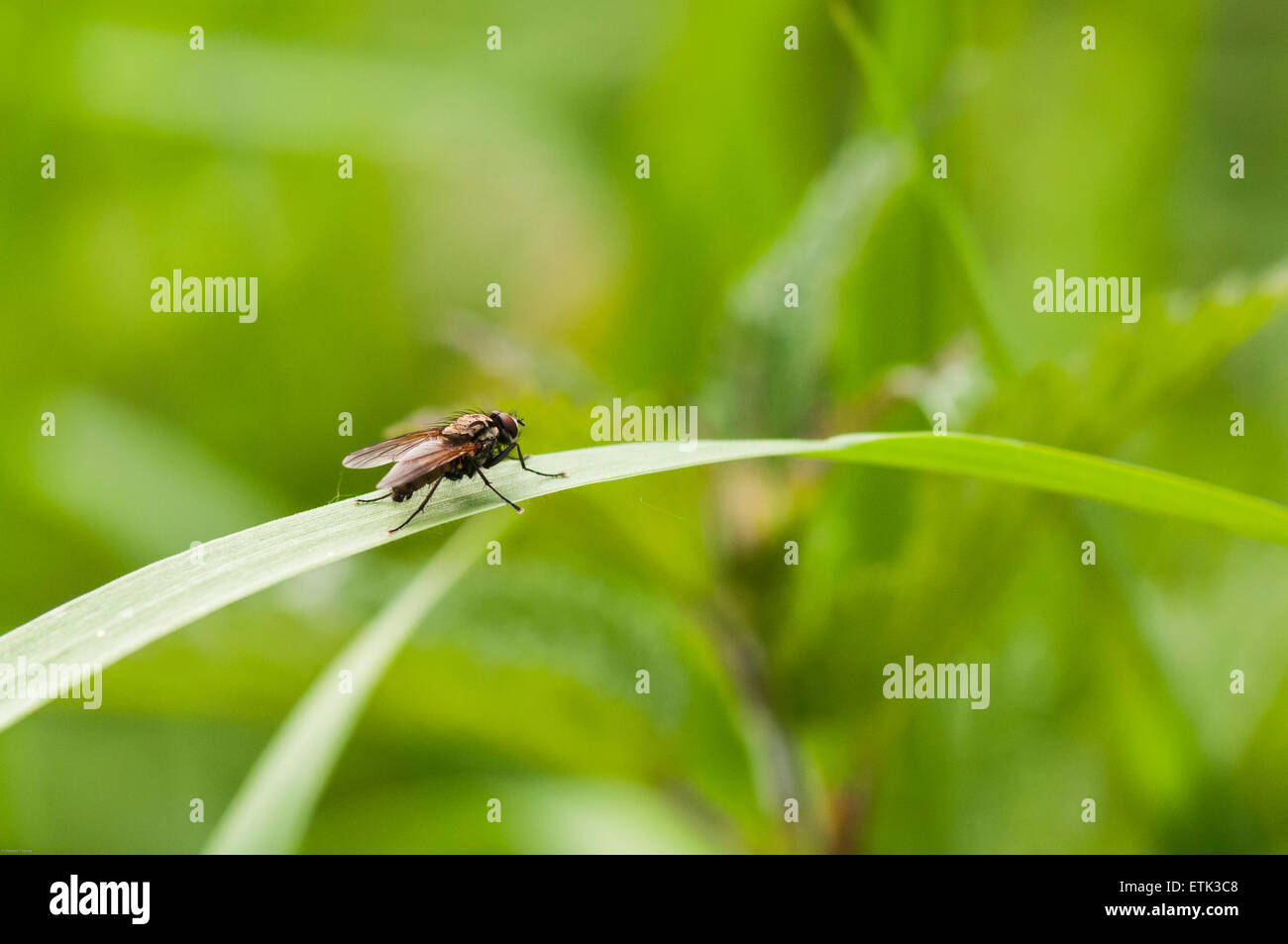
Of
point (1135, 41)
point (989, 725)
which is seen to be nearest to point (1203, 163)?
point (1135, 41)

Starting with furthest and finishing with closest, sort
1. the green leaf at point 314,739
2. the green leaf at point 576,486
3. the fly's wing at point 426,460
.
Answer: the fly's wing at point 426,460 → the green leaf at point 314,739 → the green leaf at point 576,486

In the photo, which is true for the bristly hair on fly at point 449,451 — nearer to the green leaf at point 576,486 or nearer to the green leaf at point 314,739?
the green leaf at point 314,739

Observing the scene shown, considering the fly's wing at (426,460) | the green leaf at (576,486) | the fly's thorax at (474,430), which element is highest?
the fly's thorax at (474,430)

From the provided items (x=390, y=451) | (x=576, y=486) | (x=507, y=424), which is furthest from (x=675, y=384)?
(x=390, y=451)

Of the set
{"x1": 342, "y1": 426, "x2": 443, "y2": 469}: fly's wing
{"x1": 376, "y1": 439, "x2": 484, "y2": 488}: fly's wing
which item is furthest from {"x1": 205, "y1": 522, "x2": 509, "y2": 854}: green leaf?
{"x1": 342, "y1": 426, "x2": 443, "y2": 469}: fly's wing

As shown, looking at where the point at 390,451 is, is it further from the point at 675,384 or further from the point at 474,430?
the point at 675,384

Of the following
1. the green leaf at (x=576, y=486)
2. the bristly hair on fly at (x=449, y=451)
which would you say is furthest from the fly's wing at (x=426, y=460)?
the green leaf at (x=576, y=486)

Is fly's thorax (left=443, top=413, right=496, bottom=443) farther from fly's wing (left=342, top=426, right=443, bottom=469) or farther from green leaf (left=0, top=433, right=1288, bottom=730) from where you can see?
green leaf (left=0, top=433, right=1288, bottom=730)

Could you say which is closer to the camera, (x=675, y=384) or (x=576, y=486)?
(x=576, y=486)
